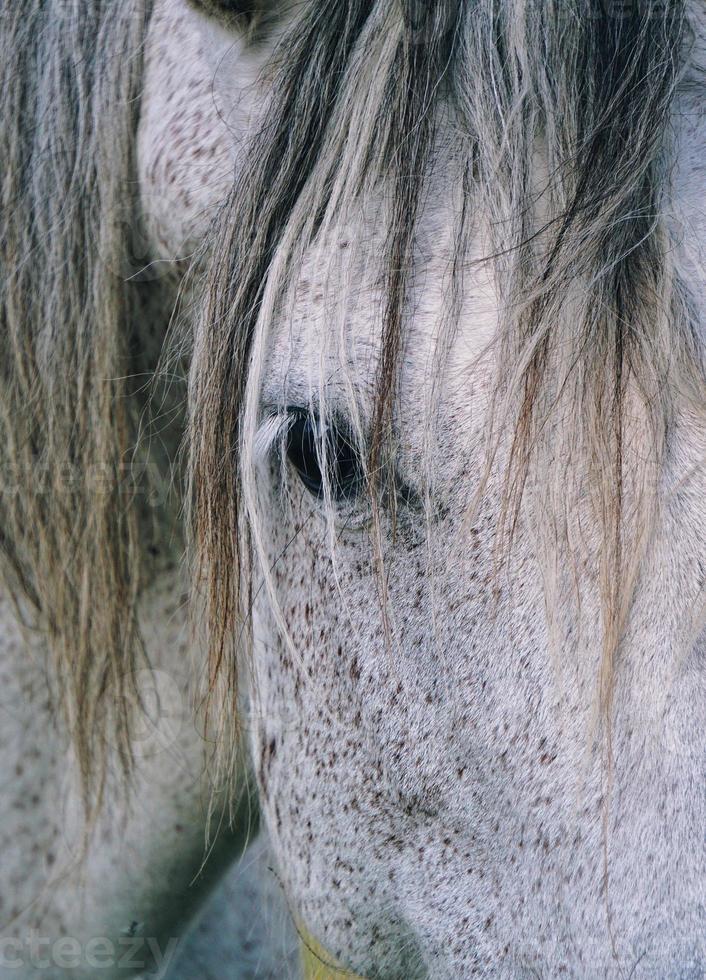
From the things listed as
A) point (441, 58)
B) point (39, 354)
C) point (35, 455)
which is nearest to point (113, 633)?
point (35, 455)

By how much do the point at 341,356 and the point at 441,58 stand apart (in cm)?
27

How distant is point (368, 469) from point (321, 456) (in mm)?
47

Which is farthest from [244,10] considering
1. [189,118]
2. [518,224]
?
[518,224]

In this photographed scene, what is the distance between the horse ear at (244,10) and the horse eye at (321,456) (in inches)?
16.7

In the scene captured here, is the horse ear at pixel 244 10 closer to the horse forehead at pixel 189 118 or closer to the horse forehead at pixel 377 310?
the horse forehead at pixel 189 118

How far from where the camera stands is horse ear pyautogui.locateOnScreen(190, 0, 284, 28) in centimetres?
88

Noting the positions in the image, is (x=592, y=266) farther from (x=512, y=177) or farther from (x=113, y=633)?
(x=113, y=633)

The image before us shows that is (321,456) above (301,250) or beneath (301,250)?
beneath

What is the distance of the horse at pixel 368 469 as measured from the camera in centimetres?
61

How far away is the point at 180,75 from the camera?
0.96 m

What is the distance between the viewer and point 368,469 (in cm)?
71

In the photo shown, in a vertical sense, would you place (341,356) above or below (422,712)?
above

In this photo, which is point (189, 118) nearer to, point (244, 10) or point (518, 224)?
point (244, 10)

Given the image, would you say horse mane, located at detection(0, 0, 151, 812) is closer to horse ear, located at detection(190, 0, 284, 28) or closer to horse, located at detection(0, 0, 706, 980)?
horse, located at detection(0, 0, 706, 980)
